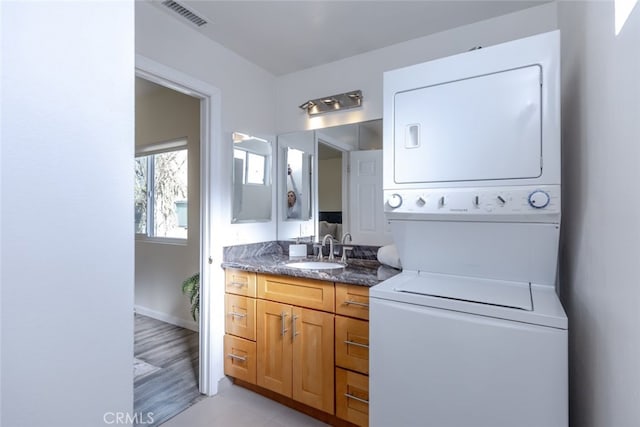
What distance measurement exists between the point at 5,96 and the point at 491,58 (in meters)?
1.53

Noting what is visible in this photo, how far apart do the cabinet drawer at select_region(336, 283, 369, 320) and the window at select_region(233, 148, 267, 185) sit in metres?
1.20

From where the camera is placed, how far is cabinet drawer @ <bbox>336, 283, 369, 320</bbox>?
1.68m

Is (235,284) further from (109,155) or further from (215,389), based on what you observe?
(109,155)

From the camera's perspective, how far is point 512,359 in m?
1.10

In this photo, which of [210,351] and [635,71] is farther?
[210,351]

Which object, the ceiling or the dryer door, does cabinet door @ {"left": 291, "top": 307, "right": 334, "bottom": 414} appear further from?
the ceiling

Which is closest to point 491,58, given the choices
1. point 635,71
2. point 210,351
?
point 635,71

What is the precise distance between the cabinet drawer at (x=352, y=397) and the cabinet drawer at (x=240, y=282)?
0.76 m

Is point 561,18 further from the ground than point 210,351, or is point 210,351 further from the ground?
point 561,18

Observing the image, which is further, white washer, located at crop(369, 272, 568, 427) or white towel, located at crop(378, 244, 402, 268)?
white towel, located at crop(378, 244, 402, 268)

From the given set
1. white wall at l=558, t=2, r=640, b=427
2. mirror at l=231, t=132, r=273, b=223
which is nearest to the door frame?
mirror at l=231, t=132, r=273, b=223

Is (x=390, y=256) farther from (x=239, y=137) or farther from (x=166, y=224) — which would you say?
(x=166, y=224)

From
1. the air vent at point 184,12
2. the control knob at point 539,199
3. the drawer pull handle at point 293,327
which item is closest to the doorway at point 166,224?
the air vent at point 184,12

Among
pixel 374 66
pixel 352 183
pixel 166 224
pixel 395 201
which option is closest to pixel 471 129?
pixel 395 201
